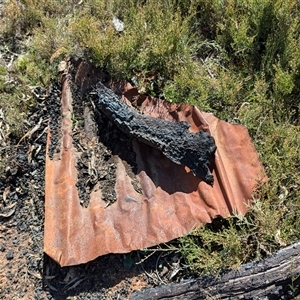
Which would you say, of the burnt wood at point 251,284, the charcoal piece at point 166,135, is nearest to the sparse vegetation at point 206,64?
the burnt wood at point 251,284

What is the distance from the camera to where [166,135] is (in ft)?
10.5

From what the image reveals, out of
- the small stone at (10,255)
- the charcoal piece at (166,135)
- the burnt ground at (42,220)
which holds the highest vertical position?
the charcoal piece at (166,135)

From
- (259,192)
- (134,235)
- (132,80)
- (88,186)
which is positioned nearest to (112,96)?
(132,80)

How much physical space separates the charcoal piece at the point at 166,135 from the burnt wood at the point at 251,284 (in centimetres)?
69

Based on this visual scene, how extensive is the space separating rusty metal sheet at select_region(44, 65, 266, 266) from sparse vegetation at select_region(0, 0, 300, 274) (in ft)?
0.50

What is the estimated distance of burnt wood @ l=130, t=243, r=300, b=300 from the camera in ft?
9.05

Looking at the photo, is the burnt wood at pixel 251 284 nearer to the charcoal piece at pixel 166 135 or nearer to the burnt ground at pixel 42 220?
the burnt ground at pixel 42 220

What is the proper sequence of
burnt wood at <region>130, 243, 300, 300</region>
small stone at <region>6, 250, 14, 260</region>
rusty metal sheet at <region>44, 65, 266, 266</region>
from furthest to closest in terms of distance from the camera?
small stone at <region>6, 250, 14, 260</region> < rusty metal sheet at <region>44, 65, 266, 266</region> < burnt wood at <region>130, 243, 300, 300</region>

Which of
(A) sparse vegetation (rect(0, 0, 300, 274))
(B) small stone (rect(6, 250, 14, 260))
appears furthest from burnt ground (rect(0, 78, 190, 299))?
(A) sparse vegetation (rect(0, 0, 300, 274))

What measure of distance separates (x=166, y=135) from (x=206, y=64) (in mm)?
1049

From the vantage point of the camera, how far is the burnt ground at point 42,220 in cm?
310

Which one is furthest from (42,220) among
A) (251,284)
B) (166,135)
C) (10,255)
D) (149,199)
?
(251,284)

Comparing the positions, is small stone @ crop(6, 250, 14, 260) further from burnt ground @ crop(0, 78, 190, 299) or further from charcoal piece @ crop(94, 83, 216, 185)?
charcoal piece @ crop(94, 83, 216, 185)

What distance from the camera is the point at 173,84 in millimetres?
3723
